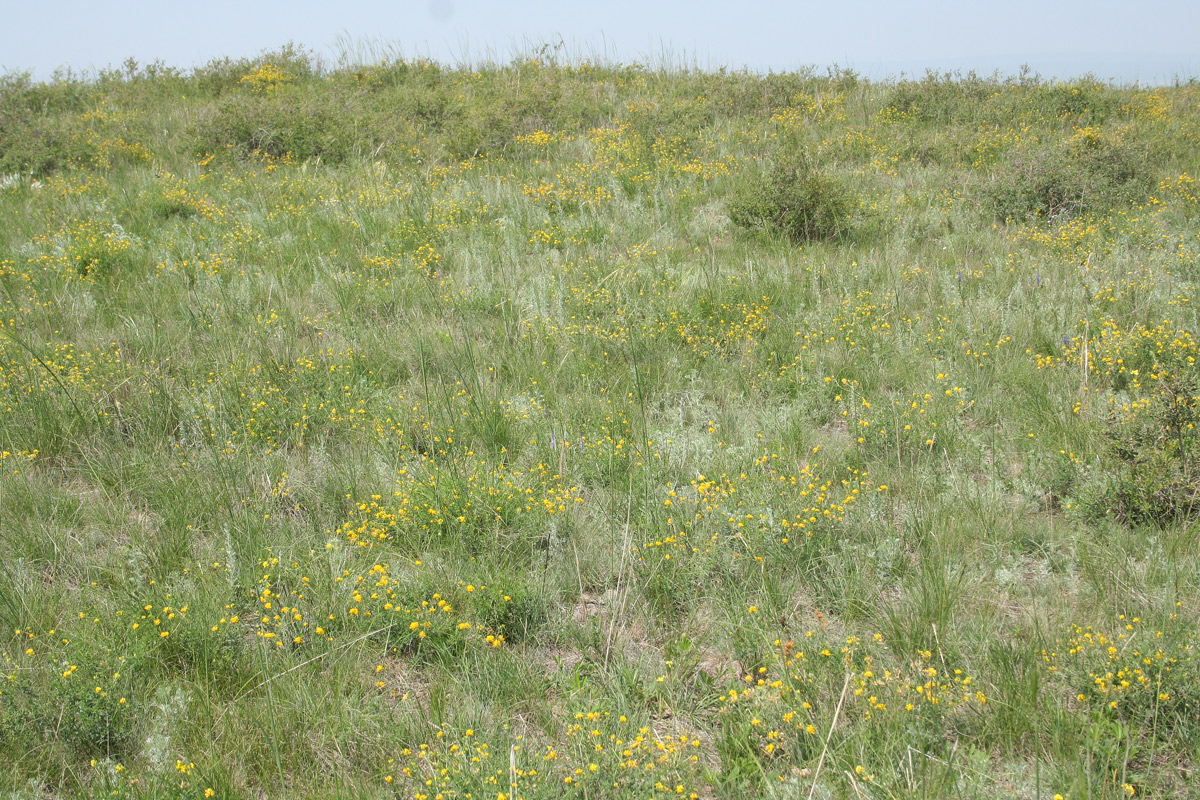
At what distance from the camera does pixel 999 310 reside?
16.9 feet

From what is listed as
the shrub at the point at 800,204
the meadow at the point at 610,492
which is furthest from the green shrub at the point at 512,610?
the shrub at the point at 800,204

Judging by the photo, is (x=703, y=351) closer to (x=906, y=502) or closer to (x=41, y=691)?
(x=906, y=502)

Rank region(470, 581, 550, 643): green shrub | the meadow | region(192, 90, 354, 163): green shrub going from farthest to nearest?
region(192, 90, 354, 163): green shrub < region(470, 581, 550, 643): green shrub < the meadow

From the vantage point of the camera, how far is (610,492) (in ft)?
→ 11.6

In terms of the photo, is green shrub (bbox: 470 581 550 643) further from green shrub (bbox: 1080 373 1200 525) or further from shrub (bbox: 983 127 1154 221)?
shrub (bbox: 983 127 1154 221)

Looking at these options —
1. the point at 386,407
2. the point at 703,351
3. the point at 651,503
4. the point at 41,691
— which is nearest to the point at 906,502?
the point at 651,503

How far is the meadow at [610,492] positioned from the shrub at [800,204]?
0.04m

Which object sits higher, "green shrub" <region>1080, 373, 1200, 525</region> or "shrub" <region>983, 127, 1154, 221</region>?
"shrub" <region>983, 127, 1154, 221</region>

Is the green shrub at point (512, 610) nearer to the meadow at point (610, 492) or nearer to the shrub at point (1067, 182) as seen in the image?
the meadow at point (610, 492)

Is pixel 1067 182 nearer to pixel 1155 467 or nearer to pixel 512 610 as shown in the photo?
pixel 1155 467

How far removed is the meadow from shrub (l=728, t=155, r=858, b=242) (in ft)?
0.13

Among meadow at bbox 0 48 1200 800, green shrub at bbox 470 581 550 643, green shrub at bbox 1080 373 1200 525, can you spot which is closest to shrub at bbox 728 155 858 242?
meadow at bbox 0 48 1200 800

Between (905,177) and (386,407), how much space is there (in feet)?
23.3

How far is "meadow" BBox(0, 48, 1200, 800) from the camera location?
229 centimetres
